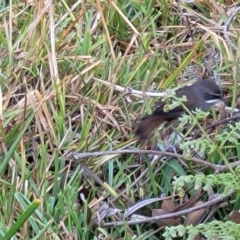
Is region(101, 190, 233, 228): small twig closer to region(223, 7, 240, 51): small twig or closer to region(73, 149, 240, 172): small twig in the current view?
region(73, 149, 240, 172): small twig

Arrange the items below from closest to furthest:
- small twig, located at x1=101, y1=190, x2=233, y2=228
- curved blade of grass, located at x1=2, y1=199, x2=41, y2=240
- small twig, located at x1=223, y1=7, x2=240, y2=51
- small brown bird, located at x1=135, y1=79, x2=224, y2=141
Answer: curved blade of grass, located at x1=2, y1=199, x2=41, y2=240 → small twig, located at x1=101, y1=190, x2=233, y2=228 → small brown bird, located at x1=135, y1=79, x2=224, y2=141 → small twig, located at x1=223, y1=7, x2=240, y2=51

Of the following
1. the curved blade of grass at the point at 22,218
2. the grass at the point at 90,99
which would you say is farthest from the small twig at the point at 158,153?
the curved blade of grass at the point at 22,218

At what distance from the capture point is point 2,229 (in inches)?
94.3

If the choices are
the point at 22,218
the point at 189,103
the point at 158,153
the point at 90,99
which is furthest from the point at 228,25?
the point at 22,218

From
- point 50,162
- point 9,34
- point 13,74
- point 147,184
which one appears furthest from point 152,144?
point 9,34

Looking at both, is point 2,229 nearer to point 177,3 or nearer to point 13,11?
point 13,11

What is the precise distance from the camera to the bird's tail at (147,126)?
→ 8.97ft

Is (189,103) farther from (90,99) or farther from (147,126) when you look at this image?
(90,99)

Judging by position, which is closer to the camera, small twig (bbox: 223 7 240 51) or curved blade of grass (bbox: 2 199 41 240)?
curved blade of grass (bbox: 2 199 41 240)

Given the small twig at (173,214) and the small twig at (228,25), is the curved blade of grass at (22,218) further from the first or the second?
the small twig at (228,25)

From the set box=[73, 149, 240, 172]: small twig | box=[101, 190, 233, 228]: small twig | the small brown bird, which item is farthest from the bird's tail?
box=[101, 190, 233, 228]: small twig

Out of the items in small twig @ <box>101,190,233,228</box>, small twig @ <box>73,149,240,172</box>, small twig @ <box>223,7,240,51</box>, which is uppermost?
small twig @ <box>223,7,240,51</box>

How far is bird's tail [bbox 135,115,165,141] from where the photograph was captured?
273cm

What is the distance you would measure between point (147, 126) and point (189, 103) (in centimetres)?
23
